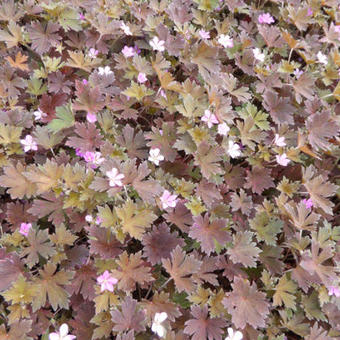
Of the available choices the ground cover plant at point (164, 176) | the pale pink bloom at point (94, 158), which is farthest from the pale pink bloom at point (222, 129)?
the pale pink bloom at point (94, 158)

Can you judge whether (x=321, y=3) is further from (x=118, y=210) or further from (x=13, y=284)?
(x=13, y=284)

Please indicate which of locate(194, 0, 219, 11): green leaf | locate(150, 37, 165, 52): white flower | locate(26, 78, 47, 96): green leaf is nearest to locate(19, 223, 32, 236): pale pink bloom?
locate(26, 78, 47, 96): green leaf

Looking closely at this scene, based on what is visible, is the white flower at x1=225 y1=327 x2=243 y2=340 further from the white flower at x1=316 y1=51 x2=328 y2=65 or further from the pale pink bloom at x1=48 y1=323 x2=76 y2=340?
the white flower at x1=316 y1=51 x2=328 y2=65

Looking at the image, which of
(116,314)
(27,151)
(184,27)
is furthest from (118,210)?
(184,27)

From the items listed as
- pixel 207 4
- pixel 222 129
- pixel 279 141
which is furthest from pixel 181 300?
pixel 207 4

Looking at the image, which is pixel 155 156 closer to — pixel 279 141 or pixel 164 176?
pixel 164 176

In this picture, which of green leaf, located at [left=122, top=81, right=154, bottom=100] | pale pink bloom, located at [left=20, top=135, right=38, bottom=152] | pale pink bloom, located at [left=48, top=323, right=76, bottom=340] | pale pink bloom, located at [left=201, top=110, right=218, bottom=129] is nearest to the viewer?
pale pink bloom, located at [left=48, top=323, right=76, bottom=340]
